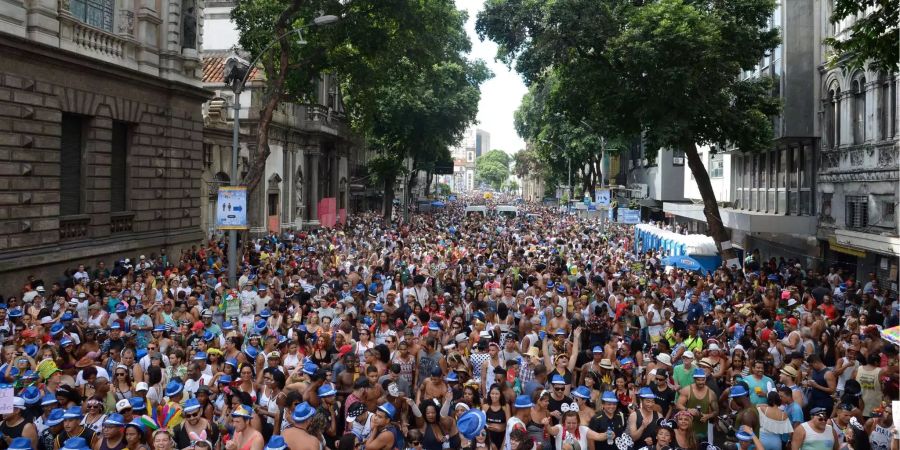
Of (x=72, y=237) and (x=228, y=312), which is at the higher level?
(x=72, y=237)

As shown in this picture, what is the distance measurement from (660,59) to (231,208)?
40.7ft

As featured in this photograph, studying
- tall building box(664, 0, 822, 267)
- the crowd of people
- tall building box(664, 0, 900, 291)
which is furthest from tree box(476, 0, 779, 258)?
the crowd of people

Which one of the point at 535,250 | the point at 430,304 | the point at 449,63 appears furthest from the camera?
the point at 449,63

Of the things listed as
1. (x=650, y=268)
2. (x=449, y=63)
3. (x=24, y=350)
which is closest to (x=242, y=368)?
(x=24, y=350)

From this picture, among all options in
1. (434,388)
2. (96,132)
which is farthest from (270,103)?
(434,388)

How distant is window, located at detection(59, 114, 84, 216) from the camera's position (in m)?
20.3

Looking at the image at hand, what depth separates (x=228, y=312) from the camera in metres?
15.1

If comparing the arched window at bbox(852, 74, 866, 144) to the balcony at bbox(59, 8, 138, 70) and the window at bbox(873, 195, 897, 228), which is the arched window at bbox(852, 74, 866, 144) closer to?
the window at bbox(873, 195, 897, 228)

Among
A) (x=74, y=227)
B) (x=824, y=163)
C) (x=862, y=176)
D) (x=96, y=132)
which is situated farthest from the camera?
(x=824, y=163)

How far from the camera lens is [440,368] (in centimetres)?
919

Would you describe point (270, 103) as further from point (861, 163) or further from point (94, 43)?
point (861, 163)

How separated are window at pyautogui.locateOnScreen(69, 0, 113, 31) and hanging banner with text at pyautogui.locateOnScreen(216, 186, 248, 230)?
653cm

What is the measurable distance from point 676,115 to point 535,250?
27.2ft

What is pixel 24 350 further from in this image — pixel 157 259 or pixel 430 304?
pixel 157 259
